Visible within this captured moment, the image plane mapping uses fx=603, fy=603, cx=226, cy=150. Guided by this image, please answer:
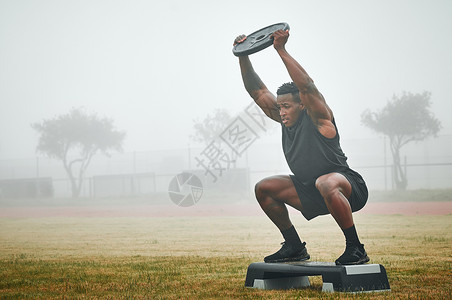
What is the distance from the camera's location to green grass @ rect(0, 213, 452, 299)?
4645 millimetres

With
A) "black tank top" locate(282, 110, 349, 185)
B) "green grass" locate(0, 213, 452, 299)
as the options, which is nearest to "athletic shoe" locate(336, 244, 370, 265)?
"green grass" locate(0, 213, 452, 299)

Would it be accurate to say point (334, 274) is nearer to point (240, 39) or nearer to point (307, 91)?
point (307, 91)

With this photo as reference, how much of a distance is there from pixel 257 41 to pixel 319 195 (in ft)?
4.20

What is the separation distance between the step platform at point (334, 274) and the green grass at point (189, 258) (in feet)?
Result: 0.32

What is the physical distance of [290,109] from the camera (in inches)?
178

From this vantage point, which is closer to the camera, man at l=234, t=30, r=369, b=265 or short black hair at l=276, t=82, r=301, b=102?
man at l=234, t=30, r=369, b=265

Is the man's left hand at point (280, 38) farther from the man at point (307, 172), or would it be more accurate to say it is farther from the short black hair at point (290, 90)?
the short black hair at point (290, 90)

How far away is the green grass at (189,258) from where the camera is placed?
464 centimetres

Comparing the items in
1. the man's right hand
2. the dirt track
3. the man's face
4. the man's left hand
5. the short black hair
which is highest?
the man's right hand

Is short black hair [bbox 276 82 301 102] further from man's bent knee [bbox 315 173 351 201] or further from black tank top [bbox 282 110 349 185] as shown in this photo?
man's bent knee [bbox 315 173 351 201]

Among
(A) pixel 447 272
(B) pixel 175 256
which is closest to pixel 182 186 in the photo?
(B) pixel 175 256

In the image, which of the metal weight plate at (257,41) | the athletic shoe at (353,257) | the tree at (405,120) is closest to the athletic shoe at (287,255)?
the athletic shoe at (353,257)

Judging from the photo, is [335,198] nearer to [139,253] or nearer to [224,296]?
[224,296]

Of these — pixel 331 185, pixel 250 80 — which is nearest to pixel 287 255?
pixel 331 185
